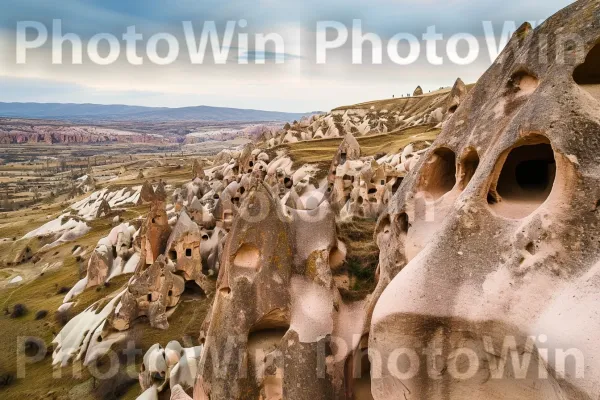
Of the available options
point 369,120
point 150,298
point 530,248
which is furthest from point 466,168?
point 369,120

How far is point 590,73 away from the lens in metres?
5.80

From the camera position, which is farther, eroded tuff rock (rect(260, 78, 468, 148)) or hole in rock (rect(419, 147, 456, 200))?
eroded tuff rock (rect(260, 78, 468, 148))

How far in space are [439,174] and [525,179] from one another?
1683 millimetres

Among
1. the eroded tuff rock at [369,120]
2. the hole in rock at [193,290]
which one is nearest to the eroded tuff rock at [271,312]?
the hole in rock at [193,290]

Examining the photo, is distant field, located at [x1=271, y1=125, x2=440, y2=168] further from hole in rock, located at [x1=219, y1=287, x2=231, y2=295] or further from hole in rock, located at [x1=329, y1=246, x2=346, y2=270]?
hole in rock, located at [x1=219, y1=287, x2=231, y2=295]

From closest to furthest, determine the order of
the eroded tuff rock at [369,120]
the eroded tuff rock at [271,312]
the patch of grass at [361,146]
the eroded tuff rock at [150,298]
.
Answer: the eroded tuff rock at [271,312]
the eroded tuff rock at [150,298]
the patch of grass at [361,146]
the eroded tuff rock at [369,120]

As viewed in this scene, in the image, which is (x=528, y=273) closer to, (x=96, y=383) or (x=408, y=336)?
(x=408, y=336)

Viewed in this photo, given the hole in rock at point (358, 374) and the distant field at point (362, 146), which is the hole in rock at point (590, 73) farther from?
the distant field at point (362, 146)

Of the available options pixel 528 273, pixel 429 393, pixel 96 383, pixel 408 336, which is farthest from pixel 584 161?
pixel 96 383

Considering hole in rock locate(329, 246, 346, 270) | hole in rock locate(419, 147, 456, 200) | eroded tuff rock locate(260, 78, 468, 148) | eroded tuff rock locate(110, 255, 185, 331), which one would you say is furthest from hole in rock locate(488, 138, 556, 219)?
eroded tuff rock locate(260, 78, 468, 148)

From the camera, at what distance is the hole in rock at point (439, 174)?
8016mm

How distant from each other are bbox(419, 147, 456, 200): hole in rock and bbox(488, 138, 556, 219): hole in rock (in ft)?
4.50

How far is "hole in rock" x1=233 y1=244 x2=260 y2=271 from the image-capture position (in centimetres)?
856

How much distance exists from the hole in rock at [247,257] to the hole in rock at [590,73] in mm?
6610
